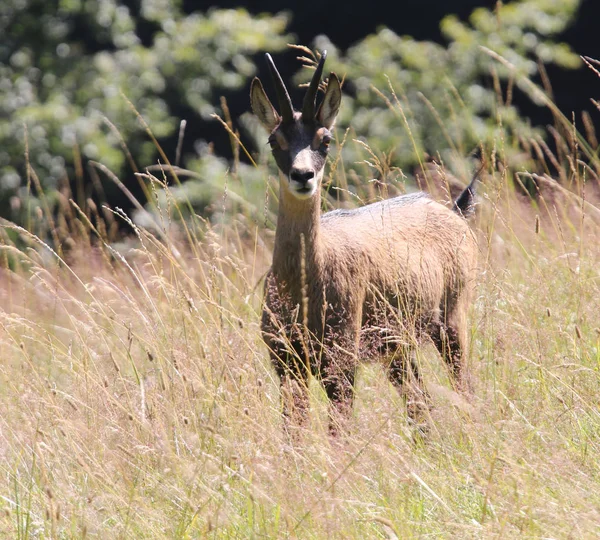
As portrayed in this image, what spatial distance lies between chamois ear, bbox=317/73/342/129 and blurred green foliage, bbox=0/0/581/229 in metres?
3.60

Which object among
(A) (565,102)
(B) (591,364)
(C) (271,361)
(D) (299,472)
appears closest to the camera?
(D) (299,472)

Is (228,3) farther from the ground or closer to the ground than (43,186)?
farther from the ground

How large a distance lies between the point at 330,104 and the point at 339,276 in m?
0.95

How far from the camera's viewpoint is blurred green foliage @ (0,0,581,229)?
9539mm

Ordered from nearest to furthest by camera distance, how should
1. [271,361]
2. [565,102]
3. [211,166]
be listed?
1. [271,361]
2. [211,166]
3. [565,102]

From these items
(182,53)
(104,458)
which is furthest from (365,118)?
(104,458)

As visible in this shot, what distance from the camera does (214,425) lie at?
12.4 feet

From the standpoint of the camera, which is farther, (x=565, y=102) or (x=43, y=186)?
(x=565, y=102)

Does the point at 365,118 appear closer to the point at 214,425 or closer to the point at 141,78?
the point at 141,78

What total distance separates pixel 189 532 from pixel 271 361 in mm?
1399

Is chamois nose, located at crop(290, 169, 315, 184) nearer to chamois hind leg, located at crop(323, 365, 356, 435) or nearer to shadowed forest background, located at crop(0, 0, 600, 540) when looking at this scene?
shadowed forest background, located at crop(0, 0, 600, 540)

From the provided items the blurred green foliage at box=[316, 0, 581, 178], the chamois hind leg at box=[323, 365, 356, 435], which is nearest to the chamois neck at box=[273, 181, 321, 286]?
the chamois hind leg at box=[323, 365, 356, 435]

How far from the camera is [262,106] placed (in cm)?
532

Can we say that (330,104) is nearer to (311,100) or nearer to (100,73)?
(311,100)
